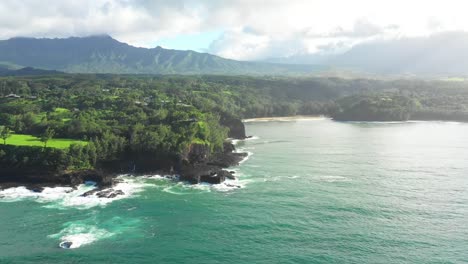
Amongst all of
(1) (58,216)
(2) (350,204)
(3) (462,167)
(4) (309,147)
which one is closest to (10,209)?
(1) (58,216)

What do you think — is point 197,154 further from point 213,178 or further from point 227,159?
point 213,178

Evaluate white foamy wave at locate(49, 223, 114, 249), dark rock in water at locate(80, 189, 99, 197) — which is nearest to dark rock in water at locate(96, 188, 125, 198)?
dark rock in water at locate(80, 189, 99, 197)

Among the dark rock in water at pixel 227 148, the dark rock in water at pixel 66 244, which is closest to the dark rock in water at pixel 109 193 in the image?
the dark rock in water at pixel 66 244

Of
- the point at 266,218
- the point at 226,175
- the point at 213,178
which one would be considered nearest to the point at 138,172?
the point at 213,178

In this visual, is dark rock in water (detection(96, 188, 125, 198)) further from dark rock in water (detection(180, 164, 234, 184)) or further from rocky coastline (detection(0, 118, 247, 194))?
dark rock in water (detection(180, 164, 234, 184))

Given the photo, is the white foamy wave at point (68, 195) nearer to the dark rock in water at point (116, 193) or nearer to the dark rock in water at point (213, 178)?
the dark rock in water at point (116, 193)
